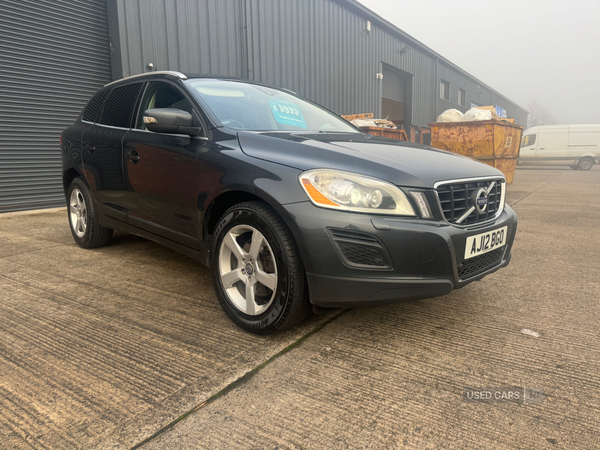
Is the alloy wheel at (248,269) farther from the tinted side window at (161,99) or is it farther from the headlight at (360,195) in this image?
the tinted side window at (161,99)

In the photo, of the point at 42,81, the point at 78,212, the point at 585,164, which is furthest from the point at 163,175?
the point at 585,164

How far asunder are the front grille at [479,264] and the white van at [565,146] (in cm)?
2062

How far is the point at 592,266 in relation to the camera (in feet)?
11.4

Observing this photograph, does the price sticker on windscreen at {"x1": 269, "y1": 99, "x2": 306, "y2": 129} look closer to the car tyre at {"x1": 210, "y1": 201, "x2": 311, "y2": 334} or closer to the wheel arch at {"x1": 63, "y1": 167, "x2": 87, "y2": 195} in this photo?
the car tyre at {"x1": 210, "y1": 201, "x2": 311, "y2": 334}

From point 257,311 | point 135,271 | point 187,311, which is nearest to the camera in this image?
point 257,311

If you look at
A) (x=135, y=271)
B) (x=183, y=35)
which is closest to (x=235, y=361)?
(x=135, y=271)

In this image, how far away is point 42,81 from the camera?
22.0ft

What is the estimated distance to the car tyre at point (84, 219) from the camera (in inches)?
150

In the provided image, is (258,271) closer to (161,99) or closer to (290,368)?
(290,368)

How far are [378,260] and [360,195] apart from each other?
0.98 ft

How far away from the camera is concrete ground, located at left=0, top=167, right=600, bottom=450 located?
1496mm

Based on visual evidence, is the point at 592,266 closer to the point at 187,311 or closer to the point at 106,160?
the point at 187,311

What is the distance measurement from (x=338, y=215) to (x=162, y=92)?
6.20 feet

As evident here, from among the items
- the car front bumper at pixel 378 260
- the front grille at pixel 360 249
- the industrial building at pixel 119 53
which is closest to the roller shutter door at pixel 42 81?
the industrial building at pixel 119 53
